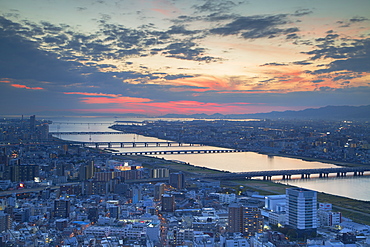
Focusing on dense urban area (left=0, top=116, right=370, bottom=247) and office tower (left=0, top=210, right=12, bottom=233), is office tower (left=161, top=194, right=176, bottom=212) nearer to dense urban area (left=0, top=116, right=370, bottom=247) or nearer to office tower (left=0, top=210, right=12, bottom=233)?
dense urban area (left=0, top=116, right=370, bottom=247)

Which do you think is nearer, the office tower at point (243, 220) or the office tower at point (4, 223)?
the office tower at point (4, 223)

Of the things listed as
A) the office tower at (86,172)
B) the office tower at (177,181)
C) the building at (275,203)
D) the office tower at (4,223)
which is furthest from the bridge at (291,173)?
the office tower at (4,223)

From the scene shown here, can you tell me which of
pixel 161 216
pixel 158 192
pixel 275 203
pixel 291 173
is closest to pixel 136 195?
pixel 158 192

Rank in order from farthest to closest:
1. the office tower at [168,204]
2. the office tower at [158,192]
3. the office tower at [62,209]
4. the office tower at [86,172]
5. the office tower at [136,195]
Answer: the office tower at [86,172] < the office tower at [158,192] < the office tower at [136,195] < the office tower at [168,204] < the office tower at [62,209]

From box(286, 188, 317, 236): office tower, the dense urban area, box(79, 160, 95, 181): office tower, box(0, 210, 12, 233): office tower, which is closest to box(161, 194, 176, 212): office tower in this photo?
the dense urban area

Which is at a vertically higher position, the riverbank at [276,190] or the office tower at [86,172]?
A: the office tower at [86,172]

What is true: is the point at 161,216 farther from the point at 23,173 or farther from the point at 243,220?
the point at 23,173

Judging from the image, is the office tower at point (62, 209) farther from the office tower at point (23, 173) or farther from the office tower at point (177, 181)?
the office tower at point (23, 173)

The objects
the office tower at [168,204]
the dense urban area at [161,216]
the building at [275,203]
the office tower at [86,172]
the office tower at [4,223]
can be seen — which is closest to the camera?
the dense urban area at [161,216]
